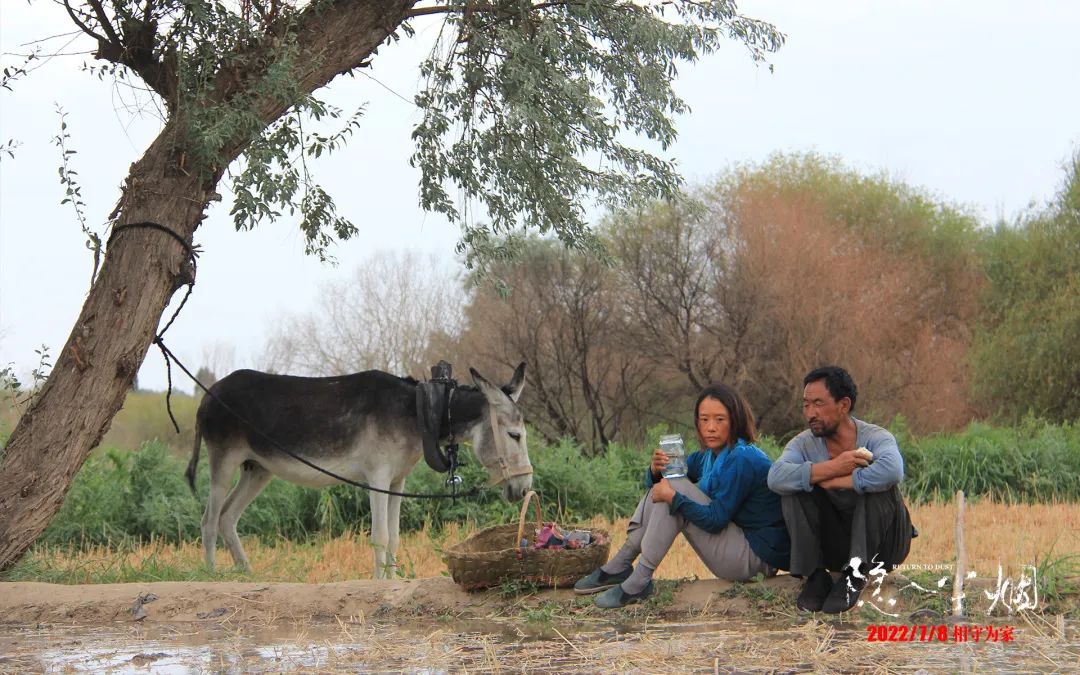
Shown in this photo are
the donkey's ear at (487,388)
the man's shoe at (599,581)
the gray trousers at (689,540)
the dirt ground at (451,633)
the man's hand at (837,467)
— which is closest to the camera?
the dirt ground at (451,633)

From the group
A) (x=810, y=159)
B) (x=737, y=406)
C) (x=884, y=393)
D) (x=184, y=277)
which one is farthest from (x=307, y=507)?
(x=810, y=159)

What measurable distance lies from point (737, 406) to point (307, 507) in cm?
868

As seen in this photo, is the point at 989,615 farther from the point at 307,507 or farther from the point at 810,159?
the point at 810,159

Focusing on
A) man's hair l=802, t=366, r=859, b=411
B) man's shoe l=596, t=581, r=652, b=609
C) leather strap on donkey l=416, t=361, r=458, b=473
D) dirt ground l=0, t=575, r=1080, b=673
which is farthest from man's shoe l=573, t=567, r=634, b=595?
leather strap on donkey l=416, t=361, r=458, b=473

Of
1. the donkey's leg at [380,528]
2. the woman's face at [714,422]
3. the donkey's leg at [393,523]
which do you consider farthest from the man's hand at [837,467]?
the donkey's leg at [393,523]

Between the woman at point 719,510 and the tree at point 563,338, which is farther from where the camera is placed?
the tree at point 563,338

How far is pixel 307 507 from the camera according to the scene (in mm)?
14930

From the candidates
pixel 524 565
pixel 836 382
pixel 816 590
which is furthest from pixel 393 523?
pixel 836 382

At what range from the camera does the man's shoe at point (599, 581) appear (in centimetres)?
793

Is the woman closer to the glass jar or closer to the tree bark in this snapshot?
the glass jar

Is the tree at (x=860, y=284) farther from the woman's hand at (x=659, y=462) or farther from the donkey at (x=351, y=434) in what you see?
the woman's hand at (x=659, y=462)

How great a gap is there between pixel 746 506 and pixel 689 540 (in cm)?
44

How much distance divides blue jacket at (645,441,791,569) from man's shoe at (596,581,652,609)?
2.07 ft

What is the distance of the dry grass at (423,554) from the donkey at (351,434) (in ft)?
1.79
